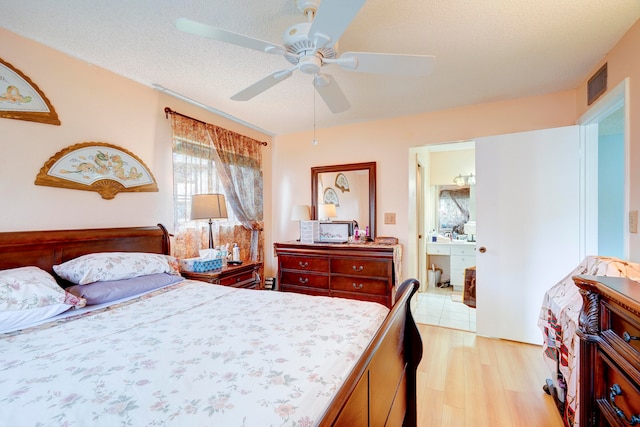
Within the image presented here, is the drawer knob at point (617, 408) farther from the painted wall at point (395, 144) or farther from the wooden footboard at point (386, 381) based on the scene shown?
the painted wall at point (395, 144)

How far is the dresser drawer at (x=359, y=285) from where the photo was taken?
290 centimetres

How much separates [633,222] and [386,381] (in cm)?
187

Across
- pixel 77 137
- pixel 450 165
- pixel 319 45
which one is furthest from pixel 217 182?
pixel 450 165

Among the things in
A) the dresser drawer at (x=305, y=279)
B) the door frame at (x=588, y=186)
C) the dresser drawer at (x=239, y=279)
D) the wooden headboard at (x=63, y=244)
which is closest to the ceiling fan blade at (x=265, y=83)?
the wooden headboard at (x=63, y=244)

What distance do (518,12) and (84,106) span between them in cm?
301

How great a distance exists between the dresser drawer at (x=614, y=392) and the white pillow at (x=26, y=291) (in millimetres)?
2487

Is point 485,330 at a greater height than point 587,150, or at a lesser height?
lesser

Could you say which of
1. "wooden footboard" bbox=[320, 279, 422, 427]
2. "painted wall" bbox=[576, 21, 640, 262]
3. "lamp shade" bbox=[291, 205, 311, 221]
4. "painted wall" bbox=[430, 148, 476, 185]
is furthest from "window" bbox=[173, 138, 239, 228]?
"painted wall" bbox=[430, 148, 476, 185]

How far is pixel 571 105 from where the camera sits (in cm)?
260

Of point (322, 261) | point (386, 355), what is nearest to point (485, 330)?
point (322, 261)

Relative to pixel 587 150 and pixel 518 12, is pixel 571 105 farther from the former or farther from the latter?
pixel 518 12

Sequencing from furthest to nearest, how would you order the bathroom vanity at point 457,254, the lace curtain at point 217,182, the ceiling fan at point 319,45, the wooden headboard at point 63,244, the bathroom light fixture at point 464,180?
the bathroom light fixture at point 464,180 → the bathroom vanity at point 457,254 → the lace curtain at point 217,182 → the wooden headboard at point 63,244 → the ceiling fan at point 319,45

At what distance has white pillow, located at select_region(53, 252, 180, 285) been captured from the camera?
68.2 inches

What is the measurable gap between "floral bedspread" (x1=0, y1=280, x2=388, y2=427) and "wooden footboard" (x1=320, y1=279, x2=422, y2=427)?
0.37 ft
